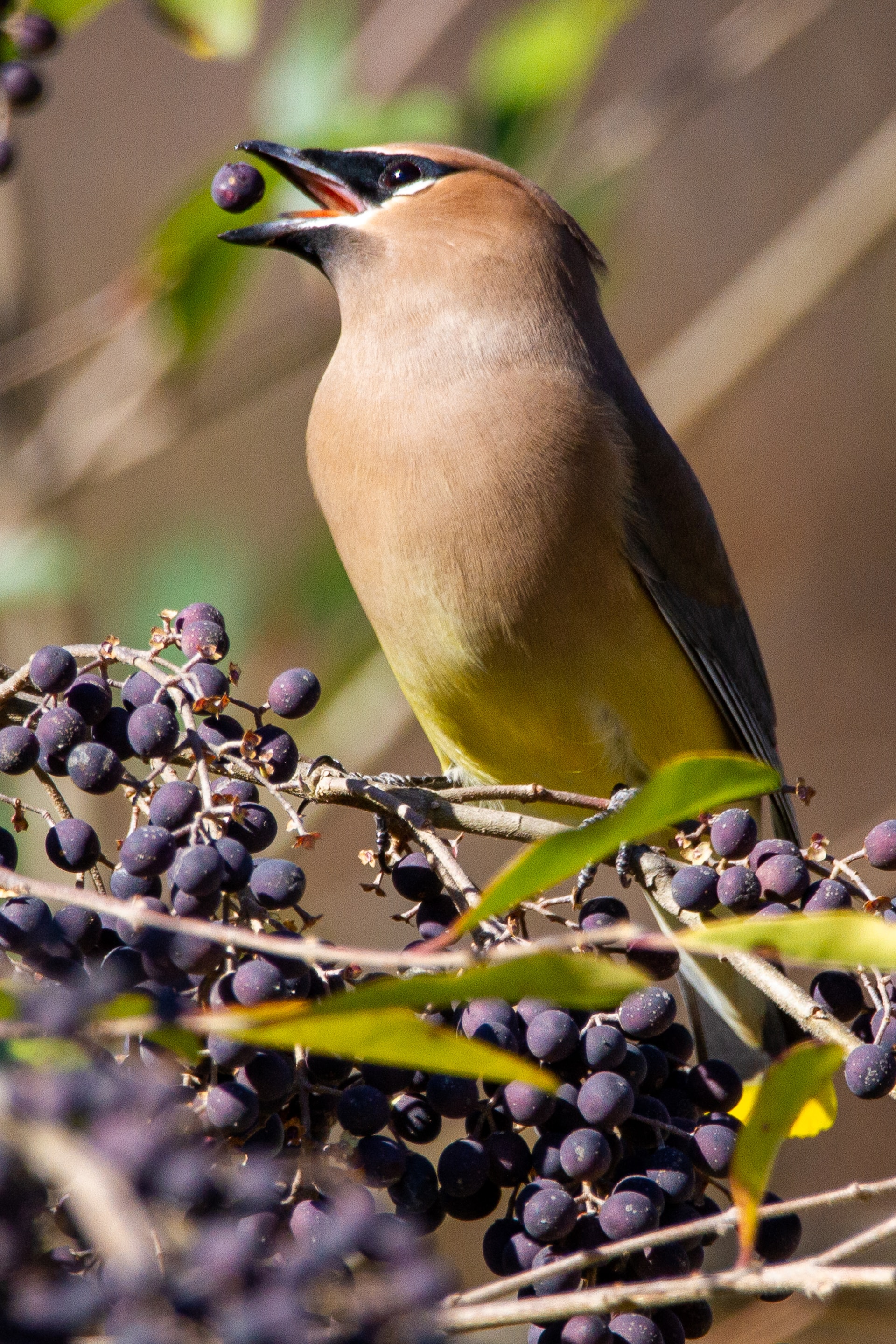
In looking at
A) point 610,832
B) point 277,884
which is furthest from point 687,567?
point 610,832

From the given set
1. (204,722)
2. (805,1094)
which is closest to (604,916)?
(204,722)

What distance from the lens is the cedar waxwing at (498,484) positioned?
2.93 meters

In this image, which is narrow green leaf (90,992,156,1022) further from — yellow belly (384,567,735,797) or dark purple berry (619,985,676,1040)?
yellow belly (384,567,735,797)

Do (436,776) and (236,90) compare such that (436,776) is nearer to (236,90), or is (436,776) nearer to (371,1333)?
(371,1333)

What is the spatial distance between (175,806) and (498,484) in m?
1.50

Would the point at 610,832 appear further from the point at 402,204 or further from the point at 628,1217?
the point at 402,204

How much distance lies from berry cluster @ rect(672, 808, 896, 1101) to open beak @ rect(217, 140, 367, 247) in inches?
60.2

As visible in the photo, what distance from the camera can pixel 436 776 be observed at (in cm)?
335

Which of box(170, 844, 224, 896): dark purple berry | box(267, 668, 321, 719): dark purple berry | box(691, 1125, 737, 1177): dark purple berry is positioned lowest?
box(267, 668, 321, 719): dark purple berry

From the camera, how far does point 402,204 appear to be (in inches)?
129

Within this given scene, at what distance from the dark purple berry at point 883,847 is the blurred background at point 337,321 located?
2.50ft

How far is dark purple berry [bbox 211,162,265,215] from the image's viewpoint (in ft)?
8.45

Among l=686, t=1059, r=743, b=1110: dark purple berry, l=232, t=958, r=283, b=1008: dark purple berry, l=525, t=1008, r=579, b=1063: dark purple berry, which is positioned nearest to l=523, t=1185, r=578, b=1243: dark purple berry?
l=525, t=1008, r=579, b=1063: dark purple berry

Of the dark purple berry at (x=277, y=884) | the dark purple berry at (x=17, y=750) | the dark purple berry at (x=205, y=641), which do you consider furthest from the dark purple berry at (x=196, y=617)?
the dark purple berry at (x=277, y=884)
